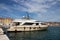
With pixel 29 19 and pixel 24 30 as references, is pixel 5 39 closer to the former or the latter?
pixel 24 30

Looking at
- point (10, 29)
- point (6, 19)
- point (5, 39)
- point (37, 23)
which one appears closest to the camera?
point (5, 39)

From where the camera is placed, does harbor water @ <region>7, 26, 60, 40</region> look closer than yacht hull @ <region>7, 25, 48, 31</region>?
Yes

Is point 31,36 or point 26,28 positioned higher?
point 26,28

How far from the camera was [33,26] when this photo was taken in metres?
58.7

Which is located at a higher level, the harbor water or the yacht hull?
the yacht hull

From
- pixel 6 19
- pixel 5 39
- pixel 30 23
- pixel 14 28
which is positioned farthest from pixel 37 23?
pixel 6 19

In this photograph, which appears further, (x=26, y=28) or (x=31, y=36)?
(x=26, y=28)

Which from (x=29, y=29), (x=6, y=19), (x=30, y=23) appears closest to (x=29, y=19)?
(x=30, y=23)

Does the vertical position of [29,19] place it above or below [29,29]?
above

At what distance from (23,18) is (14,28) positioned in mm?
9715

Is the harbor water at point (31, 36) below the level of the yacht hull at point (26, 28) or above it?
below

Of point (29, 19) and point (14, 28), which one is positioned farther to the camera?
point (29, 19)

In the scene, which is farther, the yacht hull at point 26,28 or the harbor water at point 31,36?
the yacht hull at point 26,28

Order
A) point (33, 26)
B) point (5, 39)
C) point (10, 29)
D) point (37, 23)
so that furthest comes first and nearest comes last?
point (37, 23)
point (33, 26)
point (10, 29)
point (5, 39)
